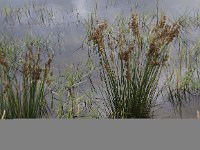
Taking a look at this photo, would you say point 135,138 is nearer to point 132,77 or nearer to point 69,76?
Result: point 132,77

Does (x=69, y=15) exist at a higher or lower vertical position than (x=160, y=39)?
higher

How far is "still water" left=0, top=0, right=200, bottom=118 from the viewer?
5379 millimetres

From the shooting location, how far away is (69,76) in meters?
4.32

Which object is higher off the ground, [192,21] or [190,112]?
[192,21]

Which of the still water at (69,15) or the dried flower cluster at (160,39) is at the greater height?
the still water at (69,15)

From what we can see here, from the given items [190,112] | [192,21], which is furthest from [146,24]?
[190,112]

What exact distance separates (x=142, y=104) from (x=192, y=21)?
2719 millimetres

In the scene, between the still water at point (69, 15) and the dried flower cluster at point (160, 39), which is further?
the still water at point (69, 15)

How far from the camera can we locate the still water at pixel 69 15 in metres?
5.38

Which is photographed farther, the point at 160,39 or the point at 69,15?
the point at 69,15

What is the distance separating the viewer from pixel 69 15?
629 cm

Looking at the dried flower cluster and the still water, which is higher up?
the still water

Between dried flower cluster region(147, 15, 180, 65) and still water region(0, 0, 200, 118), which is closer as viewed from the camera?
dried flower cluster region(147, 15, 180, 65)

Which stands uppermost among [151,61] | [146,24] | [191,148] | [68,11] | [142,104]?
[68,11]
